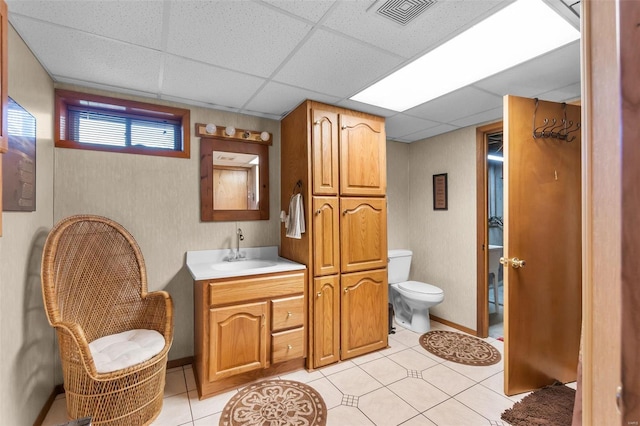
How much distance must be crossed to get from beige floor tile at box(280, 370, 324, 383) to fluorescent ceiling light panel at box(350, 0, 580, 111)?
7.45 feet

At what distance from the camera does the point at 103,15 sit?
4.54ft

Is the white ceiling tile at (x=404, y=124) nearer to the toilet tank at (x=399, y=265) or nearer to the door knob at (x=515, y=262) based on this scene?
the toilet tank at (x=399, y=265)

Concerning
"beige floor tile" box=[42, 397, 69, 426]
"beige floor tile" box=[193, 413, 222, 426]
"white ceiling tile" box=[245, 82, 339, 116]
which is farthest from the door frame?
"beige floor tile" box=[42, 397, 69, 426]

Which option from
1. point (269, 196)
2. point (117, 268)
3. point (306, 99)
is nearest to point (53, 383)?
point (117, 268)

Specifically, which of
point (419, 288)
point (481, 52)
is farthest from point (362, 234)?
point (481, 52)

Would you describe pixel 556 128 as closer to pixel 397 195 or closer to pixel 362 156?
pixel 362 156

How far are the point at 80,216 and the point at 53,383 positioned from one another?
1.20 m

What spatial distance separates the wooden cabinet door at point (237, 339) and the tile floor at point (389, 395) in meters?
0.21

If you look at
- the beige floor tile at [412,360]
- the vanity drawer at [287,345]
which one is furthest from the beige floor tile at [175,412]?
the beige floor tile at [412,360]

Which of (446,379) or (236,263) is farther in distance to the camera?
(236,263)

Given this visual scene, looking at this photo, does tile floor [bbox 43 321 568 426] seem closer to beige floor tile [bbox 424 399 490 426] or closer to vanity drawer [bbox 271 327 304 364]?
beige floor tile [bbox 424 399 490 426]

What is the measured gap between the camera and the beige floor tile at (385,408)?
5.86 feet

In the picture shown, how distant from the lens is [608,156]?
1.50 feet

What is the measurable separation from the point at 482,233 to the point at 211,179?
107 inches
